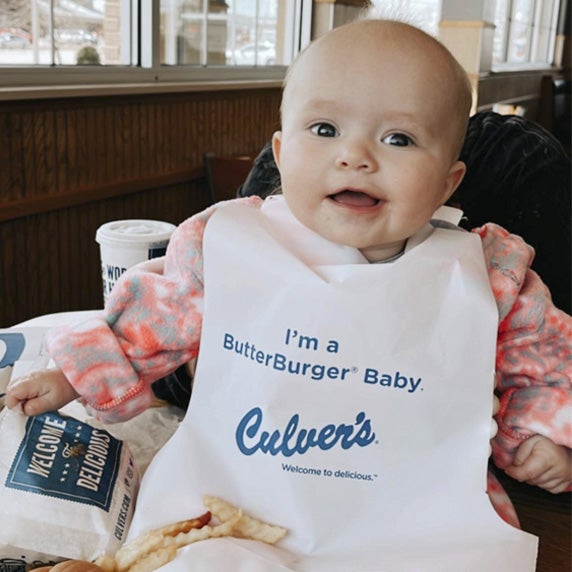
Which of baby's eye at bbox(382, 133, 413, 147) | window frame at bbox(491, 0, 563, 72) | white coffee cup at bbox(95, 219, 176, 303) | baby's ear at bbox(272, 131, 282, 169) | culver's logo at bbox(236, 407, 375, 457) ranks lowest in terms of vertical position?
culver's logo at bbox(236, 407, 375, 457)

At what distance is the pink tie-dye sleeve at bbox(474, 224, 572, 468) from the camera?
90cm

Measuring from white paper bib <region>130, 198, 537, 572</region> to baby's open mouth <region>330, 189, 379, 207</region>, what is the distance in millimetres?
69

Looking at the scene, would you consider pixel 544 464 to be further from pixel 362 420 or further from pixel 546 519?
pixel 362 420

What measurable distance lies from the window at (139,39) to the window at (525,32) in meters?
4.06

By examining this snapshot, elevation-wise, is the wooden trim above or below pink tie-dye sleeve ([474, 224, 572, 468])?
below

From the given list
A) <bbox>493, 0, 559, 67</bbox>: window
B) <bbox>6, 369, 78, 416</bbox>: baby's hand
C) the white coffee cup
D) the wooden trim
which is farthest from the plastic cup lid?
<bbox>493, 0, 559, 67</bbox>: window

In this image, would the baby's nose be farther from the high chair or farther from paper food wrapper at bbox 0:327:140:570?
the high chair

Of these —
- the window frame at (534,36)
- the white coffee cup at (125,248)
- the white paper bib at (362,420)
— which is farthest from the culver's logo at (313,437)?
the window frame at (534,36)

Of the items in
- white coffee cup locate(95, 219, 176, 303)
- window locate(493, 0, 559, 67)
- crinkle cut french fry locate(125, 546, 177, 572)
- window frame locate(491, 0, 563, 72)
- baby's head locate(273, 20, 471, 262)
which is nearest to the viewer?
crinkle cut french fry locate(125, 546, 177, 572)

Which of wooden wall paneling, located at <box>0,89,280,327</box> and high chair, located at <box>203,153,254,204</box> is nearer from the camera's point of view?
wooden wall paneling, located at <box>0,89,280,327</box>

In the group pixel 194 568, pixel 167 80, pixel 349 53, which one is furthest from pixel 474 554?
pixel 167 80

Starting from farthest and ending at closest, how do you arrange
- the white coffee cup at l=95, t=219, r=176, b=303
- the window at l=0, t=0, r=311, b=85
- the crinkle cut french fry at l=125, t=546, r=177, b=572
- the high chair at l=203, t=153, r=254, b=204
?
the high chair at l=203, t=153, r=254, b=204 < the window at l=0, t=0, r=311, b=85 < the white coffee cup at l=95, t=219, r=176, b=303 < the crinkle cut french fry at l=125, t=546, r=177, b=572

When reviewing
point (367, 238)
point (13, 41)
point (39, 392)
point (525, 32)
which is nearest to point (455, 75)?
point (367, 238)

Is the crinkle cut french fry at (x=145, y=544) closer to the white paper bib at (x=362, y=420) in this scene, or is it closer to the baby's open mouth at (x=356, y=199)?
the white paper bib at (x=362, y=420)
